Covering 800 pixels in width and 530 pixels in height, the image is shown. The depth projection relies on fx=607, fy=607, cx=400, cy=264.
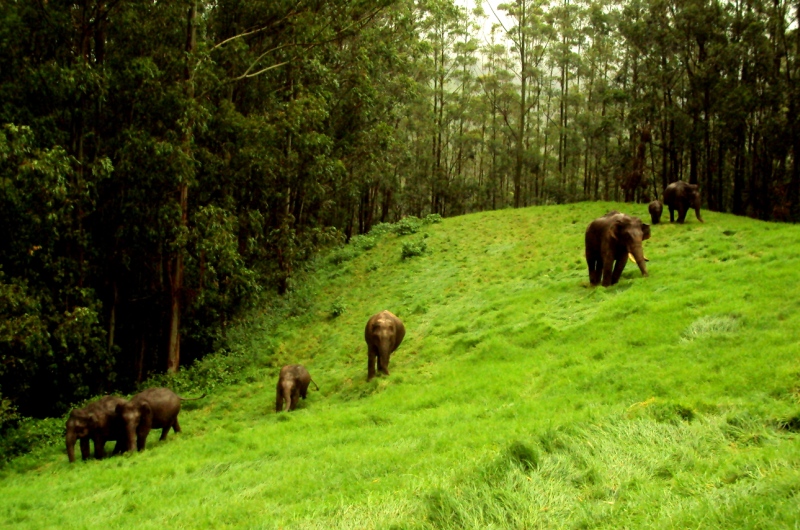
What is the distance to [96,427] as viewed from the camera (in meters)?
11.5

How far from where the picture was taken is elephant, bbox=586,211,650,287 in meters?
14.2

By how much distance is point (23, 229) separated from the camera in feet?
46.6

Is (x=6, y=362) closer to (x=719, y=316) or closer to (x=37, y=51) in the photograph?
(x=37, y=51)

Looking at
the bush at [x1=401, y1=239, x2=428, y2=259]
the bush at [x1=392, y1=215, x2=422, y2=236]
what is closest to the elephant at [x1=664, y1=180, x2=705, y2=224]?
the bush at [x1=401, y1=239, x2=428, y2=259]

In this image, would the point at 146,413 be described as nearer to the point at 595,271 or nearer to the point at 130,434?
the point at 130,434

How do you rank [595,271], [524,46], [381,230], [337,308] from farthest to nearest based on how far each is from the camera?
[524,46], [381,230], [337,308], [595,271]

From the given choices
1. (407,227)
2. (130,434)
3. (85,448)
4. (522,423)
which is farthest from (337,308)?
(522,423)

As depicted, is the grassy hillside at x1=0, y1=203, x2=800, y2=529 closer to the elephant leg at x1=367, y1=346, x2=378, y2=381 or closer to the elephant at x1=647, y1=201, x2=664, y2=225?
the elephant leg at x1=367, y1=346, x2=378, y2=381

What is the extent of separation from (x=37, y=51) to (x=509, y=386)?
14.2 metres

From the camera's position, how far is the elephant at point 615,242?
558 inches

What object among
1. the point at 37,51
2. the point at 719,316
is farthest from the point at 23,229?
the point at 719,316

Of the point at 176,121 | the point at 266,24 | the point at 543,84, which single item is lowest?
the point at 176,121

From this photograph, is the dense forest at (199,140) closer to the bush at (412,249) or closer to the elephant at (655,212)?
the bush at (412,249)

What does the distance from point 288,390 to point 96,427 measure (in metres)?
3.76
